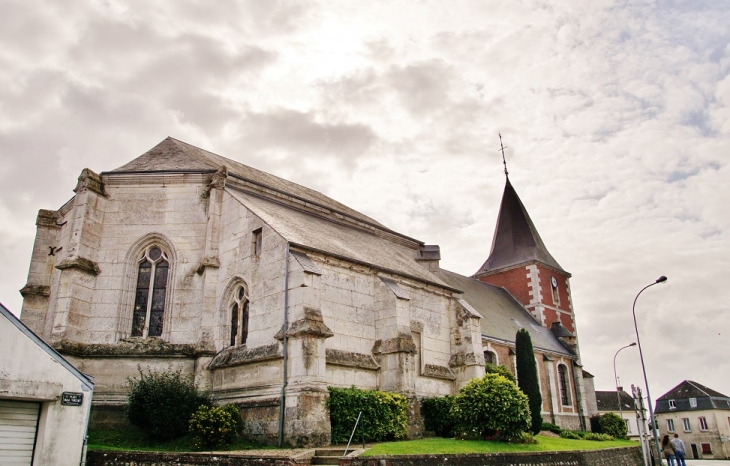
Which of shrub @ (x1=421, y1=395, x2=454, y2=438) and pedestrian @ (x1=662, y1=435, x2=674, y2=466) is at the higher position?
shrub @ (x1=421, y1=395, x2=454, y2=438)

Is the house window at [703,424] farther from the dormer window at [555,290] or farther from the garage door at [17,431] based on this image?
the garage door at [17,431]

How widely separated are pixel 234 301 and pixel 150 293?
334cm

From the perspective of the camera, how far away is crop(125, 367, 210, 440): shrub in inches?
626

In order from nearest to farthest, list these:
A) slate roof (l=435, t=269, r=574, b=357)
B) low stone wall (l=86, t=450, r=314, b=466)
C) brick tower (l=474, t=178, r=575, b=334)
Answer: low stone wall (l=86, t=450, r=314, b=466) < slate roof (l=435, t=269, r=574, b=357) < brick tower (l=474, t=178, r=575, b=334)

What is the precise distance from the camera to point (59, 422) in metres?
12.8

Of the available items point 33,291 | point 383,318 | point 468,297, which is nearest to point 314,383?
→ point 383,318

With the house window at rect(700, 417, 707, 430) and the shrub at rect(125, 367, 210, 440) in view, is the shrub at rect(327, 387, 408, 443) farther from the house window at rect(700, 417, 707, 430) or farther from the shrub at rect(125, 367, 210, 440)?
the house window at rect(700, 417, 707, 430)

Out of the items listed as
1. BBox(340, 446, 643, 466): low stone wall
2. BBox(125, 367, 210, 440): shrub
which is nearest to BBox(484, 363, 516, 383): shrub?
BBox(340, 446, 643, 466): low stone wall

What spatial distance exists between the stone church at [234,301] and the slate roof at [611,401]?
5002 centimetres

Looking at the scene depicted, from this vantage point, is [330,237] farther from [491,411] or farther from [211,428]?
[211,428]

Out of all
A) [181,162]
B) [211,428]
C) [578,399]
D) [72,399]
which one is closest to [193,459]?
[211,428]

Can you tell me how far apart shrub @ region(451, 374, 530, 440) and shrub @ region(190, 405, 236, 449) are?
7302 mm

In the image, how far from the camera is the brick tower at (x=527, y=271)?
137 feet

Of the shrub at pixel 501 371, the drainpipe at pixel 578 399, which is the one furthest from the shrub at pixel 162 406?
the drainpipe at pixel 578 399
